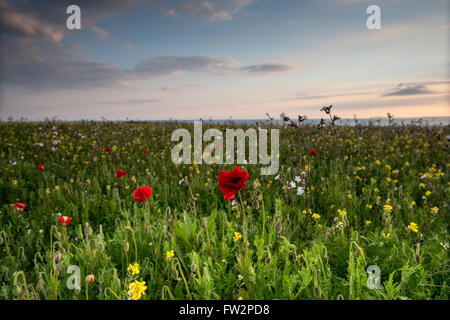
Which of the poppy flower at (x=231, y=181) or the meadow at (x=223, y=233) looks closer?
the meadow at (x=223, y=233)

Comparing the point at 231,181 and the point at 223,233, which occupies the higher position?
the point at 231,181

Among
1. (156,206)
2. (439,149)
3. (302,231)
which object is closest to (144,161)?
(156,206)

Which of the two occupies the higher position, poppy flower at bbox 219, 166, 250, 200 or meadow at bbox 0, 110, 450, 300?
poppy flower at bbox 219, 166, 250, 200

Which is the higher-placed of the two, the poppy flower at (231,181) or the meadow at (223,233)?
the poppy flower at (231,181)

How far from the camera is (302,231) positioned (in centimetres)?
301

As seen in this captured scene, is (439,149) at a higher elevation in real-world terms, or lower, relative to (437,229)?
higher

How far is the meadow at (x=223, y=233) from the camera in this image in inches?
77.0

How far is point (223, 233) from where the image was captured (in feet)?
8.43

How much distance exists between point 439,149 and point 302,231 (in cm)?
590

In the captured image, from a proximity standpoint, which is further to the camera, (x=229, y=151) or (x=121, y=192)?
(x=229, y=151)

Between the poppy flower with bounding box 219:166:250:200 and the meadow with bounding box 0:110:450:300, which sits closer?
the meadow with bounding box 0:110:450:300

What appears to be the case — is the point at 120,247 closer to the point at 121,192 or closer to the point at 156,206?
the point at 156,206

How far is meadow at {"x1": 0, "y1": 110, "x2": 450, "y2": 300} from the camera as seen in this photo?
77.0 inches

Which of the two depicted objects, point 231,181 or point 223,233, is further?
point 223,233
